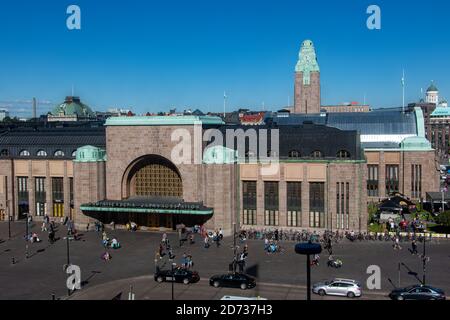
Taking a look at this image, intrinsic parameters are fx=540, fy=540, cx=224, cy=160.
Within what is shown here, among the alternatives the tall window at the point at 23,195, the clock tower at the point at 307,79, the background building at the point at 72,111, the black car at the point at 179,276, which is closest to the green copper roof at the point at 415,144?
the clock tower at the point at 307,79

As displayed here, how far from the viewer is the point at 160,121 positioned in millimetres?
67750

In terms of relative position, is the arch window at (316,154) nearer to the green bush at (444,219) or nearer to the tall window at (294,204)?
the tall window at (294,204)

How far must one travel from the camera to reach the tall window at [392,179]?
9544 centimetres

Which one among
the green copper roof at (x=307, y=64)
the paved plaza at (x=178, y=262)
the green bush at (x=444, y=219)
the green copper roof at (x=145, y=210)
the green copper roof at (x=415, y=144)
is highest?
the green copper roof at (x=307, y=64)

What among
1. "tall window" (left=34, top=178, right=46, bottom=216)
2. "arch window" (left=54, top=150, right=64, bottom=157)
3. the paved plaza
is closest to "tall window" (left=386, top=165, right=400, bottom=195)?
the paved plaza

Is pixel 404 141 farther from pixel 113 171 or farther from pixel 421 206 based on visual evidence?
pixel 113 171

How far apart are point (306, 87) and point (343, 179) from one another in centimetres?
8868

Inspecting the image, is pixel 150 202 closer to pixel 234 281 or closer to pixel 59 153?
pixel 59 153

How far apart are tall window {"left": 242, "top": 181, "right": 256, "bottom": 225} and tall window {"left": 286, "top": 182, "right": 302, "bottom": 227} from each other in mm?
4293

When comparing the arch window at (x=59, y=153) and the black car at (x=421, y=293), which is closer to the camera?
the black car at (x=421, y=293)

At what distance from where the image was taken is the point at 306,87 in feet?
489

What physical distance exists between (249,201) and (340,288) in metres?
28.9

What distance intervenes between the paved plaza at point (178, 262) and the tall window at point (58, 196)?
38.1 feet
